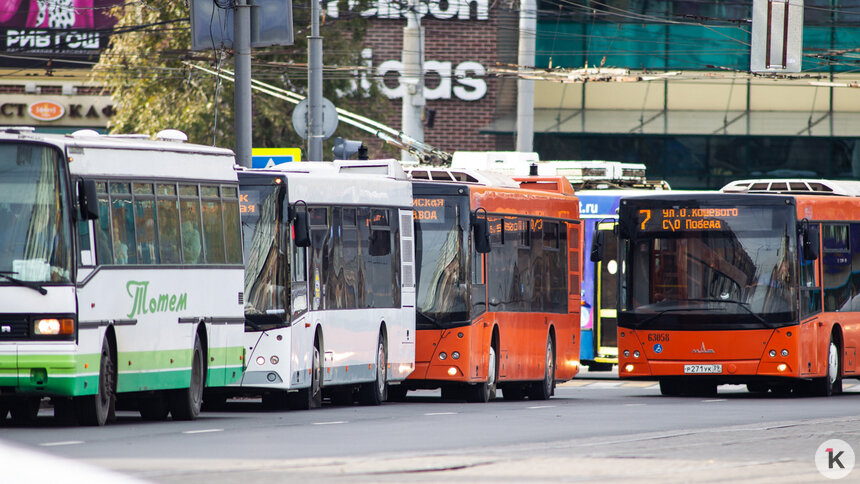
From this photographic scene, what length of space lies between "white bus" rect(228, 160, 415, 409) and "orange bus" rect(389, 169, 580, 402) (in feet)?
1.34

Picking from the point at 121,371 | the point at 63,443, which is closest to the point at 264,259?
the point at 121,371

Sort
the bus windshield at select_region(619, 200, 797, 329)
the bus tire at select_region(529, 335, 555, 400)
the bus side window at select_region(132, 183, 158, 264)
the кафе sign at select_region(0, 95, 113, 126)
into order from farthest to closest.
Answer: the кафе sign at select_region(0, 95, 113, 126) < the bus tire at select_region(529, 335, 555, 400) < the bus windshield at select_region(619, 200, 797, 329) < the bus side window at select_region(132, 183, 158, 264)

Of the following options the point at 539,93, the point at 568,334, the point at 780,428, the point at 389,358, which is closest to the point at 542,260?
the point at 568,334

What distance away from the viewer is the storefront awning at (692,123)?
1839 inches

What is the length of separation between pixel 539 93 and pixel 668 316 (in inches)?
871

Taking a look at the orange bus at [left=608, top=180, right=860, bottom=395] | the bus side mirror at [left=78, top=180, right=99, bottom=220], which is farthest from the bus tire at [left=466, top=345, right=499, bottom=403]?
the bus side mirror at [left=78, top=180, right=99, bottom=220]

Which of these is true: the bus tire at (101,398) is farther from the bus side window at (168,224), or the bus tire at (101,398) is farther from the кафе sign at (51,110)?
the кафе sign at (51,110)

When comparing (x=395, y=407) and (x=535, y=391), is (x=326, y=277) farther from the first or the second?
(x=535, y=391)

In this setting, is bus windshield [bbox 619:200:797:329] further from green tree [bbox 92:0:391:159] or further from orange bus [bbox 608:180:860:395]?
green tree [bbox 92:0:391:159]

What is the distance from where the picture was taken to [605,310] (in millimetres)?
31250

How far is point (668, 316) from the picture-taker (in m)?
25.5

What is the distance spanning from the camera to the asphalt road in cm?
1169

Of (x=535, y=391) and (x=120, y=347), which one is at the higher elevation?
(x=120, y=347)
